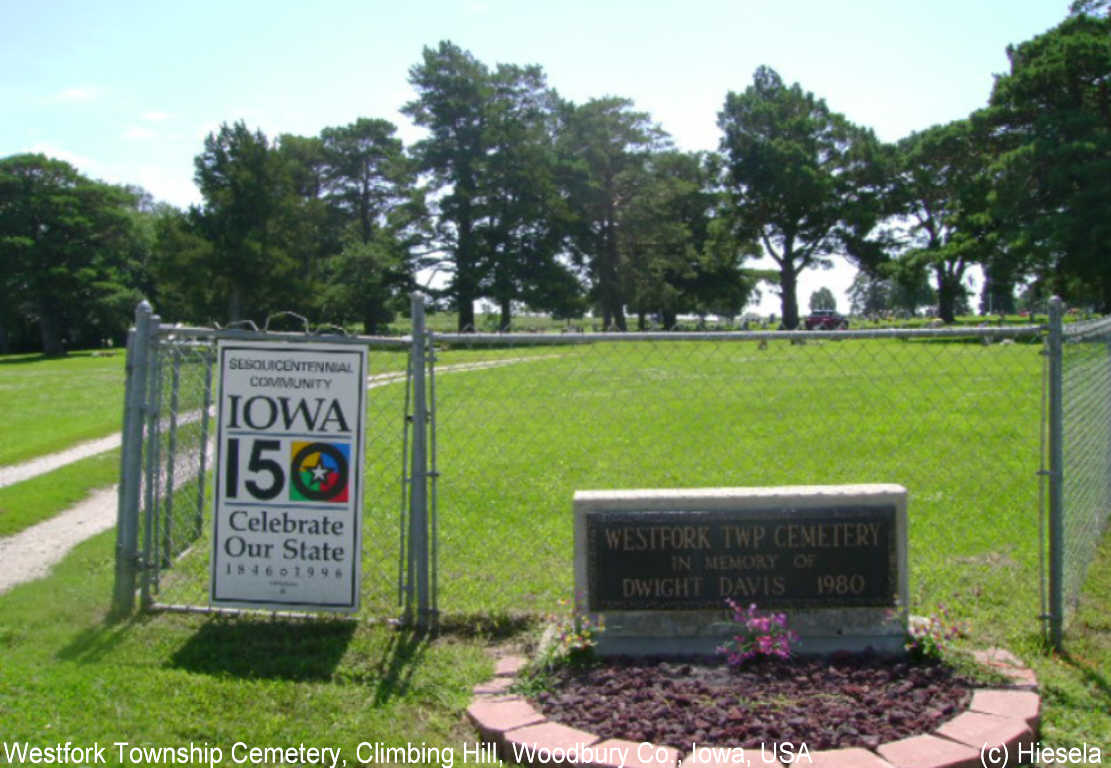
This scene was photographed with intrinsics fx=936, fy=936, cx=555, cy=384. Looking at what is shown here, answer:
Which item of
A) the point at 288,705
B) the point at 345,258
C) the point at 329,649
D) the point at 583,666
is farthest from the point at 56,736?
the point at 345,258

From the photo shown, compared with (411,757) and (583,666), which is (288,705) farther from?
(583,666)

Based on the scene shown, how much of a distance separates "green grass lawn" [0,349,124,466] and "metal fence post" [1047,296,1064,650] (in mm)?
11893

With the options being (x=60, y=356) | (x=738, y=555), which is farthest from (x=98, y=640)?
(x=60, y=356)

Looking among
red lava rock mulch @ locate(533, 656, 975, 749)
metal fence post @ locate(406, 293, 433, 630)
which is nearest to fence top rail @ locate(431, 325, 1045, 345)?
metal fence post @ locate(406, 293, 433, 630)

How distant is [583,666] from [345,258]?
4772 cm

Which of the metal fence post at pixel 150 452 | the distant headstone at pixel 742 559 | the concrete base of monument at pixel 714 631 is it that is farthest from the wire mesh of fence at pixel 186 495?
the concrete base of monument at pixel 714 631

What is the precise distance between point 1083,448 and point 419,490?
15.4ft

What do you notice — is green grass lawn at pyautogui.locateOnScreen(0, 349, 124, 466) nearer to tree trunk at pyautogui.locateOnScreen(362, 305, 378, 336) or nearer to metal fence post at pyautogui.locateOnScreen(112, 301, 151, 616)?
metal fence post at pyautogui.locateOnScreen(112, 301, 151, 616)

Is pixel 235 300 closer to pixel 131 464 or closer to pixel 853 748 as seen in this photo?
pixel 131 464

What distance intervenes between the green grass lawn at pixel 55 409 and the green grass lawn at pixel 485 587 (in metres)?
5.07

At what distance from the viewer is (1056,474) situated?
484 centimetres

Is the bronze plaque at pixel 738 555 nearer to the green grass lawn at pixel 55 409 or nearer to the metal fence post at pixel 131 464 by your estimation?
the metal fence post at pixel 131 464

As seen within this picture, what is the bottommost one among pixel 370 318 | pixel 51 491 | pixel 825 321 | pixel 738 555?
pixel 51 491

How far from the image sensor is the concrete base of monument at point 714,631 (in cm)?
475
